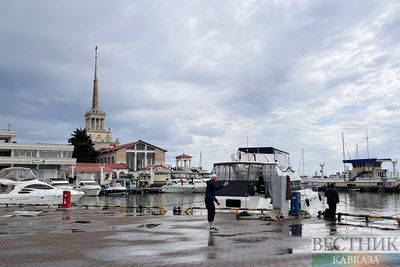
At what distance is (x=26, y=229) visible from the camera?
Answer: 14.3 metres

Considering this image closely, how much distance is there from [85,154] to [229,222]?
97933 mm

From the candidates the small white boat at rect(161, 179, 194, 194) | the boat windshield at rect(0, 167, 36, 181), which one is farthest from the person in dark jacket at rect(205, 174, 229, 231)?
the small white boat at rect(161, 179, 194, 194)

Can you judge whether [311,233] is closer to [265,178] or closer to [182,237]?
[182,237]

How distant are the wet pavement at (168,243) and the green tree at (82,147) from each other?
94.4 meters

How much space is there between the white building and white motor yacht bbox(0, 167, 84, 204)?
37431 millimetres

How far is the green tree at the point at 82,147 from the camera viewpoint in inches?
4188

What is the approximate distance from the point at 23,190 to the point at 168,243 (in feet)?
88.9

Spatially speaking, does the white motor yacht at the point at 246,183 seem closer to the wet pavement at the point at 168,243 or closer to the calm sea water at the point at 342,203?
the wet pavement at the point at 168,243

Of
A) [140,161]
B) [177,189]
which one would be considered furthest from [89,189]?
[140,161]

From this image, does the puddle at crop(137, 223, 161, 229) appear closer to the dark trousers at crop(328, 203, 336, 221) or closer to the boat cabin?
the dark trousers at crop(328, 203, 336, 221)

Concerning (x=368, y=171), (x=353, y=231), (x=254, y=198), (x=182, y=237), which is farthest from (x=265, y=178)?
(x=368, y=171)

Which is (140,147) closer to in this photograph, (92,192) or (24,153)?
(24,153)

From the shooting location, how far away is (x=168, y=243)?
10.5 m

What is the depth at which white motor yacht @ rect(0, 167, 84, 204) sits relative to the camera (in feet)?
105
